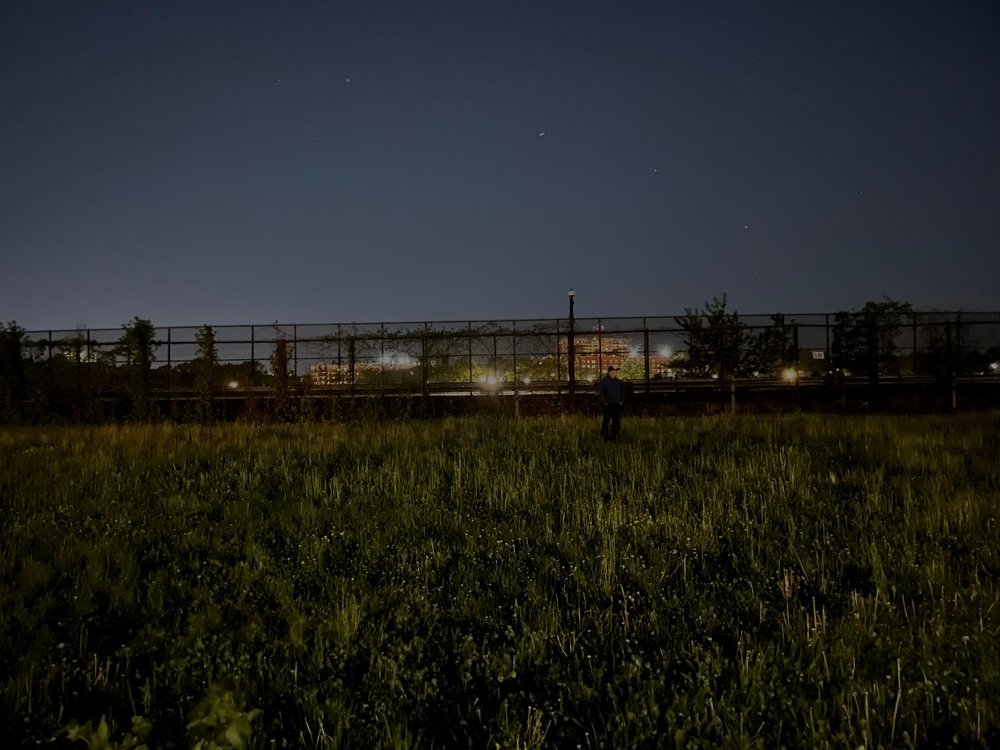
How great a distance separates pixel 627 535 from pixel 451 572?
1.73 meters

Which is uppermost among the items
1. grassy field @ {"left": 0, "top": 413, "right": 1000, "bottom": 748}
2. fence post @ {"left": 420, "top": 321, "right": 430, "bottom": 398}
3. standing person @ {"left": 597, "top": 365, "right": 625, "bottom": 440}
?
fence post @ {"left": 420, "top": 321, "right": 430, "bottom": 398}

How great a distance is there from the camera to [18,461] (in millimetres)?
8422

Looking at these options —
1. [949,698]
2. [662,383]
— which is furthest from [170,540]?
[662,383]

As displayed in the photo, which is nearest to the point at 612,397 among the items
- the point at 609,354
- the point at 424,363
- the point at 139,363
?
the point at 424,363

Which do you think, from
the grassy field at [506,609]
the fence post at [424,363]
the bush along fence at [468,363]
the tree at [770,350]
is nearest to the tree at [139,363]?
Result: the bush along fence at [468,363]

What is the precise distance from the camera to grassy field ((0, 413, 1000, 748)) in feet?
7.59

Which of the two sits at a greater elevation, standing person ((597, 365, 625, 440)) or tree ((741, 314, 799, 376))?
tree ((741, 314, 799, 376))

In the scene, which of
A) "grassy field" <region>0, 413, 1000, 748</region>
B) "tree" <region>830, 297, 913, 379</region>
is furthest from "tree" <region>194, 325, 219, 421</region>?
"tree" <region>830, 297, 913, 379</region>

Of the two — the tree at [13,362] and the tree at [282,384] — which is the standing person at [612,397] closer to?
the tree at [282,384]

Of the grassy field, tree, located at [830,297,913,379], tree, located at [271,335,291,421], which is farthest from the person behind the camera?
tree, located at [830,297,913,379]

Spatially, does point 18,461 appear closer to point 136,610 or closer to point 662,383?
point 136,610

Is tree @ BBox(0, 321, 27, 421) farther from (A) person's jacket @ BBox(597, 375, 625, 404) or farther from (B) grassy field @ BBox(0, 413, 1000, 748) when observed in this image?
(A) person's jacket @ BBox(597, 375, 625, 404)

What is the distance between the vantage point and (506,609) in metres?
3.45

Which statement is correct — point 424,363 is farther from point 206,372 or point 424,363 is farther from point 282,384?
point 206,372
